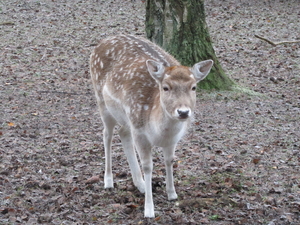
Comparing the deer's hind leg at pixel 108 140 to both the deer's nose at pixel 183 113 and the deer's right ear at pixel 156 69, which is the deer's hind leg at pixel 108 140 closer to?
the deer's right ear at pixel 156 69

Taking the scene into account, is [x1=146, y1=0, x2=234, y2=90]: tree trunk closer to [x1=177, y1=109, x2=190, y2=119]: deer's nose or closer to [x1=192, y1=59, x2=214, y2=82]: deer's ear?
[x1=192, y1=59, x2=214, y2=82]: deer's ear

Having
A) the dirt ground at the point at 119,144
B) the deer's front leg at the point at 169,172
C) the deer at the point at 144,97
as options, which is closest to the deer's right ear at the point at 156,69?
the deer at the point at 144,97

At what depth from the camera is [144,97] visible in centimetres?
457

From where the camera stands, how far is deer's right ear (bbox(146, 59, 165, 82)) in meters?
4.21

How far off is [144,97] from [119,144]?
196cm

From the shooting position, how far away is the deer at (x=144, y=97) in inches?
161

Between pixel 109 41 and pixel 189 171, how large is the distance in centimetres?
179

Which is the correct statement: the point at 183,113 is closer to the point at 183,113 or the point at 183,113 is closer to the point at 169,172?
the point at 183,113

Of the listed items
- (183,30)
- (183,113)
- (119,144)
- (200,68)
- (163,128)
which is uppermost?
(200,68)

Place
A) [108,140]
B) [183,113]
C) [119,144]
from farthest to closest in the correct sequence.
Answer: [119,144]
[108,140]
[183,113]

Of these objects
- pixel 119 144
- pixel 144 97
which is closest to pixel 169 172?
pixel 144 97

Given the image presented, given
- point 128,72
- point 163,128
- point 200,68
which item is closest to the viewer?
point 163,128

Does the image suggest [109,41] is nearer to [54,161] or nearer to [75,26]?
[54,161]

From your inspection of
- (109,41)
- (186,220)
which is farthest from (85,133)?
(186,220)
